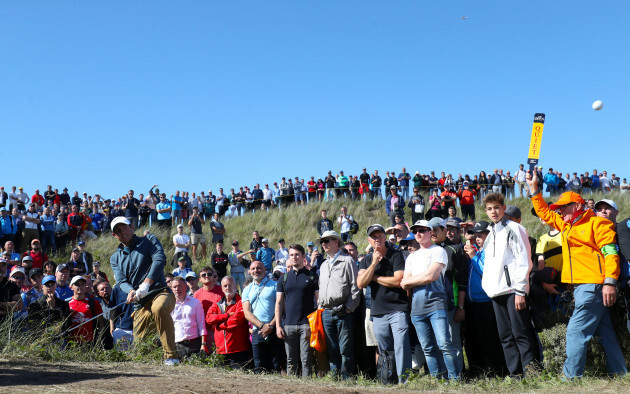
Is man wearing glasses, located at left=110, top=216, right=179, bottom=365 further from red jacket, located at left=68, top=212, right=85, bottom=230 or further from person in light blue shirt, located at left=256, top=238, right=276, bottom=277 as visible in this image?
red jacket, located at left=68, top=212, right=85, bottom=230

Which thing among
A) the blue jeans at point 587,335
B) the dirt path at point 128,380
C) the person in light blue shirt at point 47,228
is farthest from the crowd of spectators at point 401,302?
the person in light blue shirt at point 47,228

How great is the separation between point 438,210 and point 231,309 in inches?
551

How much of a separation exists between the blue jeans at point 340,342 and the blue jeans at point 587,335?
241 cm

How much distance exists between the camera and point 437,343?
6.56m

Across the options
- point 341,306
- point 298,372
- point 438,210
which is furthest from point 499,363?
point 438,210

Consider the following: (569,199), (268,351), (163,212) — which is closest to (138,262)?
(268,351)

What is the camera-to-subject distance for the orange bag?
7.35 m

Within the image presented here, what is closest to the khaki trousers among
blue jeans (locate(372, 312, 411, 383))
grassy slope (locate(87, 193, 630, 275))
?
blue jeans (locate(372, 312, 411, 383))

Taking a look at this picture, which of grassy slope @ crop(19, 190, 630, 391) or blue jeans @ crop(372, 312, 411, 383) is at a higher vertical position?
grassy slope @ crop(19, 190, 630, 391)

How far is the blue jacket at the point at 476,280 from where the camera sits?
704cm

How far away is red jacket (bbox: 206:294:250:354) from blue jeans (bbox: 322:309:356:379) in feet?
4.39

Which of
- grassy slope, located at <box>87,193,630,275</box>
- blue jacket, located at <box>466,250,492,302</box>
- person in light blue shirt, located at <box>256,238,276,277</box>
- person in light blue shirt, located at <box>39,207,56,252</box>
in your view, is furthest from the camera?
grassy slope, located at <box>87,193,630,275</box>

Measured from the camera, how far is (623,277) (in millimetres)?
6207

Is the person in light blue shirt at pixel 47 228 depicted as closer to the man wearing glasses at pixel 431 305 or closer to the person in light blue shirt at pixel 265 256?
the person in light blue shirt at pixel 265 256
